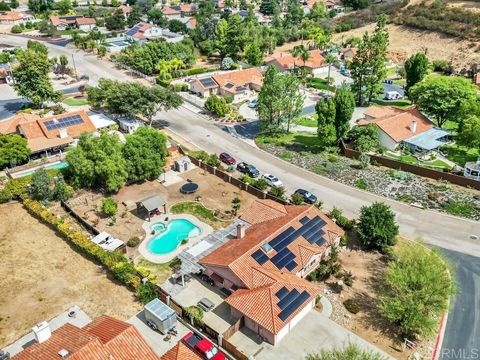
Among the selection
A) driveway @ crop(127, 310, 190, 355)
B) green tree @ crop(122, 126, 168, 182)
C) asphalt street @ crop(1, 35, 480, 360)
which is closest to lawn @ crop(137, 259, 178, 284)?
driveway @ crop(127, 310, 190, 355)

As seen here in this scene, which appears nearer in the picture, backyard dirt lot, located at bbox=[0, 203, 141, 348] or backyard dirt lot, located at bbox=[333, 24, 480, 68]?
backyard dirt lot, located at bbox=[0, 203, 141, 348]

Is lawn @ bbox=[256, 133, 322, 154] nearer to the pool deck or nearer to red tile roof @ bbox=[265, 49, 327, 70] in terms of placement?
the pool deck

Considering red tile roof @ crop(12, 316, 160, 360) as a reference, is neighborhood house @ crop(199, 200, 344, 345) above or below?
below

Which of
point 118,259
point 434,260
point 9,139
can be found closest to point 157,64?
point 9,139

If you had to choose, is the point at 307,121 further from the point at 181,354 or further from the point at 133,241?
the point at 181,354

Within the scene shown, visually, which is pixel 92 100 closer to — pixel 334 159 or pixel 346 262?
pixel 334 159

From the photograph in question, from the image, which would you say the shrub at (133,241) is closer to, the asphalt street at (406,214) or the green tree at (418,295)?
the asphalt street at (406,214)

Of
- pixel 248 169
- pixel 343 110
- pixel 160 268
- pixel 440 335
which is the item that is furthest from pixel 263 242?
pixel 343 110
